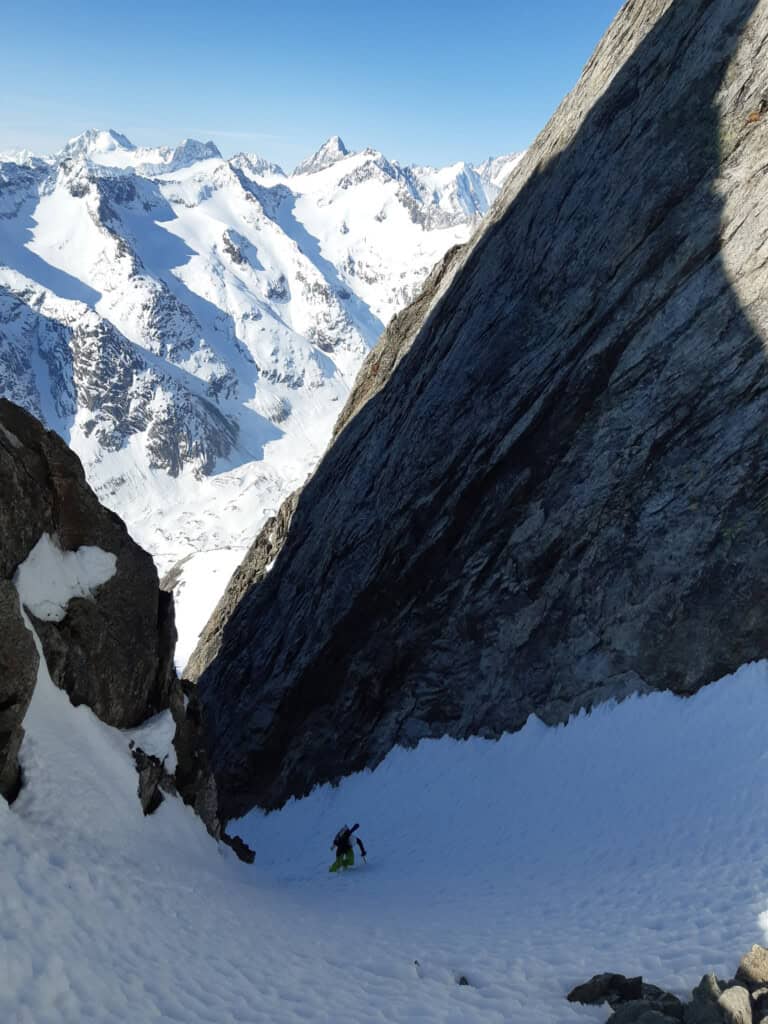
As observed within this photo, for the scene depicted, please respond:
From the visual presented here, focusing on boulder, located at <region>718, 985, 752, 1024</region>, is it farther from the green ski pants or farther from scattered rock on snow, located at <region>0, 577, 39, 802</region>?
the green ski pants

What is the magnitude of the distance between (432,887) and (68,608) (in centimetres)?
1143

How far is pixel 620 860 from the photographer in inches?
678

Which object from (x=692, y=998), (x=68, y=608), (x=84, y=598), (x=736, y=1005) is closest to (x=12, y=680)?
(x=68, y=608)

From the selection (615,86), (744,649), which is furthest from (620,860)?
(615,86)

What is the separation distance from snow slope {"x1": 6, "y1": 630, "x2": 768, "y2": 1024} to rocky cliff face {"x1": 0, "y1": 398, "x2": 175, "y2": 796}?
1.09 meters

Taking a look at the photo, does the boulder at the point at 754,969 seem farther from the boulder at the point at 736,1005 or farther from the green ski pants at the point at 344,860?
the green ski pants at the point at 344,860

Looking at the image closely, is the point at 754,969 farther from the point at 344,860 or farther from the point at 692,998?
the point at 344,860

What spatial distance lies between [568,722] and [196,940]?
1505 centimetres

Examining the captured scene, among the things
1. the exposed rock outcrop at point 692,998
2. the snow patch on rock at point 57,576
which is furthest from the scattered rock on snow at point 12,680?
the exposed rock outcrop at point 692,998

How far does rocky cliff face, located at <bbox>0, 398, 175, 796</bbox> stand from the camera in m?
14.1

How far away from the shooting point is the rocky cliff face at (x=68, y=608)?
14.1 m

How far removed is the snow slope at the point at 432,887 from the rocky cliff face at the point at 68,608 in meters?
1.09

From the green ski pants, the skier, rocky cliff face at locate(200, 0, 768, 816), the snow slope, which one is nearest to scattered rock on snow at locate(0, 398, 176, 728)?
the snow slope

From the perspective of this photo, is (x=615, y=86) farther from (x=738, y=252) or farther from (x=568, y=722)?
(x=568, y=722)
